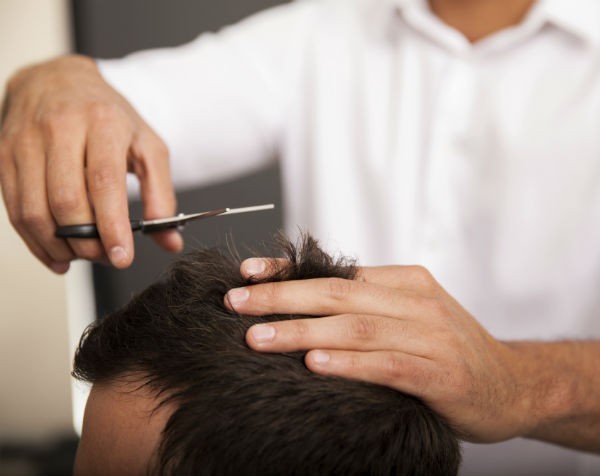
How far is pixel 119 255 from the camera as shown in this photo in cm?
70

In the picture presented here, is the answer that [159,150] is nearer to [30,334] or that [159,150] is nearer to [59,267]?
[59,267]

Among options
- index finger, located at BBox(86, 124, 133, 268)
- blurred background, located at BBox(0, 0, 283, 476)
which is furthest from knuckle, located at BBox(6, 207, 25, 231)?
blurred background, located at BBox(0, 0, 283, 476)

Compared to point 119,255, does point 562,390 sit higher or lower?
lower

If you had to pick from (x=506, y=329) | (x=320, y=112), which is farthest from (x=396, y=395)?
(x=320, y=112)

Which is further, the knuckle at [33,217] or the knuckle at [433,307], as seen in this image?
the knuckle at [33,217]

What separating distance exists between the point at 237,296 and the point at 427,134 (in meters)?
0.71

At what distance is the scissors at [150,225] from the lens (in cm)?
72

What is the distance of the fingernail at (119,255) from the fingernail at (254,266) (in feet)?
0.57

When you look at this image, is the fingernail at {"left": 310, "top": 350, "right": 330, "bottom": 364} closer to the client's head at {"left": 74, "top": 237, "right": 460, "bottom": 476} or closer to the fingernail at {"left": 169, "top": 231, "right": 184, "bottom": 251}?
the client's head at {"left": 74, "top": 237, "right": 460, "bottom": 476}

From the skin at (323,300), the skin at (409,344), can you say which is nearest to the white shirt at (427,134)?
the skin at (323,300)

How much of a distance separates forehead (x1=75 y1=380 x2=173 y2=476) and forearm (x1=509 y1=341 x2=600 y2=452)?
0.44m

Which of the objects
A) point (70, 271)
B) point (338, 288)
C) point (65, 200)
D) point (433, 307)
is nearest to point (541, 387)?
point (433, 307)

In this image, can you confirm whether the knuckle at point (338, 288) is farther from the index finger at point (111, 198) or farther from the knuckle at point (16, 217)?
the knuckle at point (16, 217)

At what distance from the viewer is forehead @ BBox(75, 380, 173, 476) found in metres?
0.60
